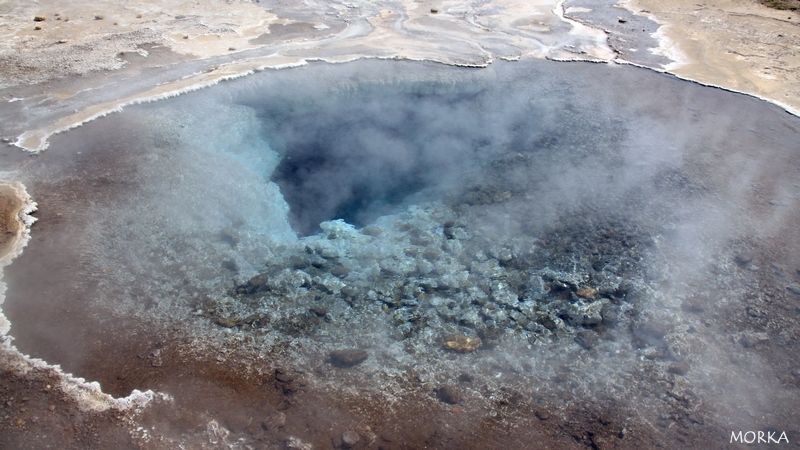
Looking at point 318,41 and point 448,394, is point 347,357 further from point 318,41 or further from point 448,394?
point 318,41

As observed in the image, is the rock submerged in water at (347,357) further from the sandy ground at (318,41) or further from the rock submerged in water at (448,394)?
the sandy ground at (318,41)

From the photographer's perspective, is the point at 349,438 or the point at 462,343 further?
the point at 462,343

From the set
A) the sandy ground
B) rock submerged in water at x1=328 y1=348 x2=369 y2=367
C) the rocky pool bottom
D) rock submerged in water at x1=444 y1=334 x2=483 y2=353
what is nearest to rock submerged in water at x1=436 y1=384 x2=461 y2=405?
the rocky pool bottom

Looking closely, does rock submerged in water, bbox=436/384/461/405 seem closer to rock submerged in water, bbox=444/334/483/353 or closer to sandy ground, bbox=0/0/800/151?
rock submerged in water, bbox=444/334/483/353

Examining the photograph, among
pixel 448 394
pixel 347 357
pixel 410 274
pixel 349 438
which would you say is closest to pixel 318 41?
pixel 410 274

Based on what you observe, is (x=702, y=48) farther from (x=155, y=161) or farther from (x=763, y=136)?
(x=155, y=161)

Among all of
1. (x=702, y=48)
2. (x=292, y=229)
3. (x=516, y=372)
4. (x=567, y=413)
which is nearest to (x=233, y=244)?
(x=292, y=229)

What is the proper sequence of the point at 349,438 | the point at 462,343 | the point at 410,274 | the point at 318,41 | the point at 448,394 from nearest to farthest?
the point at 349,438
the point at 448,394
the point at 462,343
the point at 410,274
the point at 318,41
